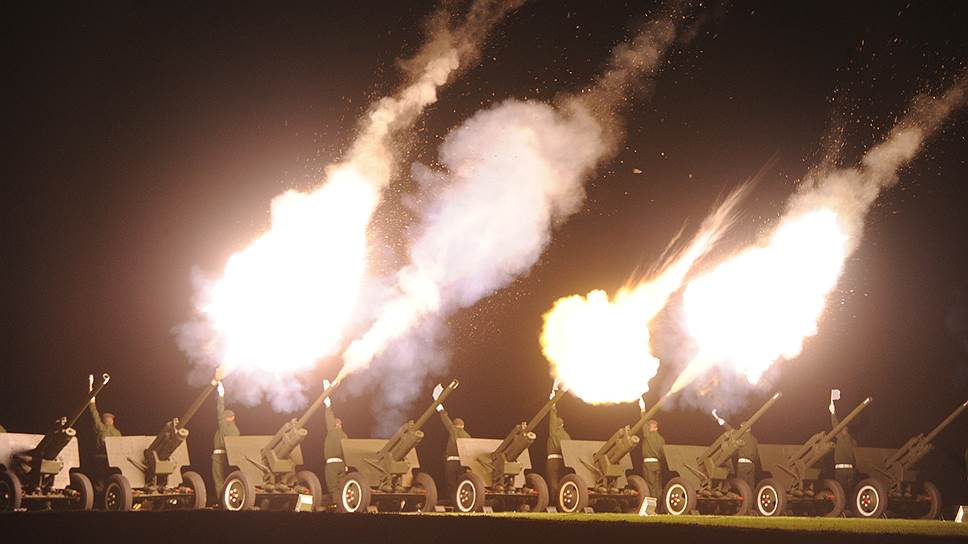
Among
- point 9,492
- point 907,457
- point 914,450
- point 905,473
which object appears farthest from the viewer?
point 905,473

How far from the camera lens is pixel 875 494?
83.5ft

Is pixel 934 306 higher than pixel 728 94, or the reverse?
pixel 728 94

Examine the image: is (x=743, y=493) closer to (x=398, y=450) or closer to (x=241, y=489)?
(x=398, y=450)

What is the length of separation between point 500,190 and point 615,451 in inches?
259

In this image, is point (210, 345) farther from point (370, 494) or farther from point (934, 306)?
point (934, 306)

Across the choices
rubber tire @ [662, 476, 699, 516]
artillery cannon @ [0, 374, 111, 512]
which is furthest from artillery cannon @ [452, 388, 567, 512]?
artillery cannon @ [0, 374, 111, 512]

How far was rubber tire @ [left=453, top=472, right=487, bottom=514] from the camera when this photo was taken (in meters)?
22.6

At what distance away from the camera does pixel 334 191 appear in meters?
25.3

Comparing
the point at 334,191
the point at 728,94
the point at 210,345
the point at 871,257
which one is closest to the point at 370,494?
the point at 210,345

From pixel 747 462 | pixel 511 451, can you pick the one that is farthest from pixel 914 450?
pixel 511 451

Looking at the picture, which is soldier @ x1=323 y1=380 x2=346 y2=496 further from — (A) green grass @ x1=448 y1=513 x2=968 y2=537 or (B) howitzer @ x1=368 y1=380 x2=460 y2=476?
(A) green grass @ x1=448 y1=513 x2=968 y2=537

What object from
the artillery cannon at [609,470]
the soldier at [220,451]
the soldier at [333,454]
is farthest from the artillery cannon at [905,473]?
the soldier at [220,451]

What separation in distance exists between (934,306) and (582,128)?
10974 millimetres

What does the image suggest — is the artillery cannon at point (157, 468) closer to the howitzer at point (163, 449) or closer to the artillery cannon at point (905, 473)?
the howitzer at point (163, 449)
